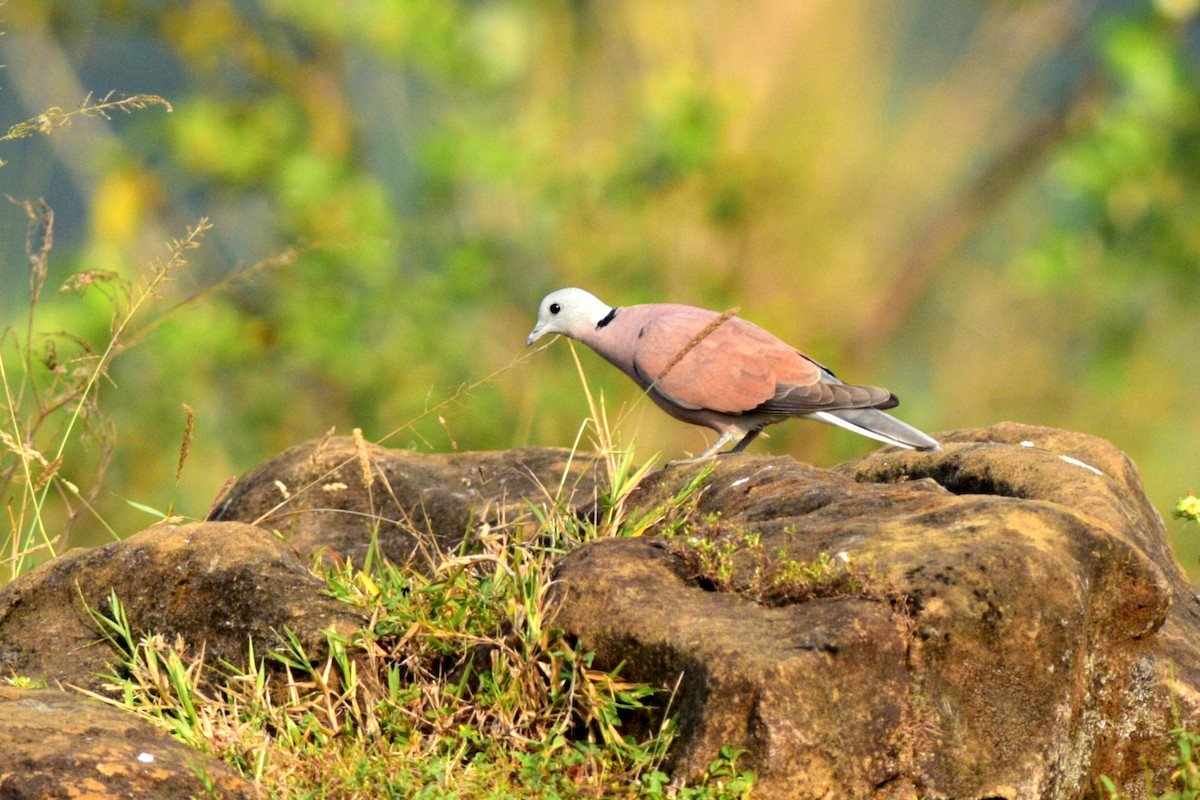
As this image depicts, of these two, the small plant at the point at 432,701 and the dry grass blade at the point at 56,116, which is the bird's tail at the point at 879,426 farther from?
the dry grass blade at the point at 56,116

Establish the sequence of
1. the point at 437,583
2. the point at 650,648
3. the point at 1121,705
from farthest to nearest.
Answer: the point at 437,583, the point at 1121,705, the point at 650,648

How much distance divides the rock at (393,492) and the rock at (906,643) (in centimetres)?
116

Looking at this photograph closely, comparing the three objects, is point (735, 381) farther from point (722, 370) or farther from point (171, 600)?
point (171, 600)

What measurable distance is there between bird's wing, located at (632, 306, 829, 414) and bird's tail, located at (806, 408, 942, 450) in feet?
0.52

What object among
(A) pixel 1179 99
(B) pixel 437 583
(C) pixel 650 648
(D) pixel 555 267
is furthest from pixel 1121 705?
(D) pixel 555 267

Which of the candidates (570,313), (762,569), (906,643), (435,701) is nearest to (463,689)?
(435,701)

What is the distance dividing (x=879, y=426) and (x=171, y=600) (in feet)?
8.41

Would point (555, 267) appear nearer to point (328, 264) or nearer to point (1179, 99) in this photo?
point (328, 264)

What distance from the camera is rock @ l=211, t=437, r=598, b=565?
4625 mm

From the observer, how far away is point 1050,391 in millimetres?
9453

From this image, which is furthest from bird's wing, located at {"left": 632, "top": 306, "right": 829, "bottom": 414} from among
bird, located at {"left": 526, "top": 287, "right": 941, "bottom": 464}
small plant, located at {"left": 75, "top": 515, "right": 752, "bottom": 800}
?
small plant, located at {"left": 75, "top": 515, "right": 752, "bottom": 800}

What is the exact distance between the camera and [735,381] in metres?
5.10

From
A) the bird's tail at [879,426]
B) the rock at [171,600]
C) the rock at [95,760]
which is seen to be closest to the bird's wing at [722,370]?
the bird's tail at [879,426]

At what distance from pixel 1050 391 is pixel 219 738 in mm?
7324
